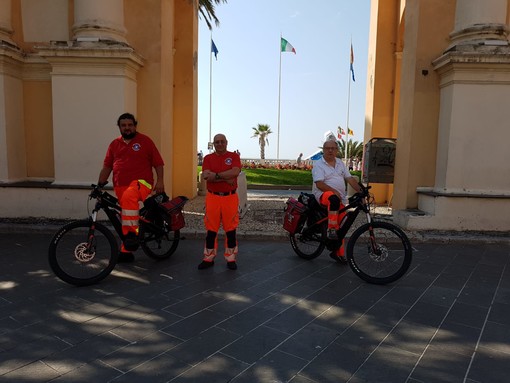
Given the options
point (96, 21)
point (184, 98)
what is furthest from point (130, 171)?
point (184, 98)

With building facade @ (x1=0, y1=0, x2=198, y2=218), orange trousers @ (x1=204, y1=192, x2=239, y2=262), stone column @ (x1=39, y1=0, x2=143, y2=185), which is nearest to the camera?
orange trousers @ (x1=204, y1=192, x2=239, y2=262)

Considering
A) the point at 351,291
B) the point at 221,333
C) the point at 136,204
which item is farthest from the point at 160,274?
the point at 351,291

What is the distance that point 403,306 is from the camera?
13.4 ft

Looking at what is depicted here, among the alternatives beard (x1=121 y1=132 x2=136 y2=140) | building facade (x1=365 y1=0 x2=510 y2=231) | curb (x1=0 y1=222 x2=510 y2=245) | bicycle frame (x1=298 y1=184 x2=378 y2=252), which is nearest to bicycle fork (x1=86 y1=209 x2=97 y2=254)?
beard (x1=121 y1=132 x2=136 y2=140)

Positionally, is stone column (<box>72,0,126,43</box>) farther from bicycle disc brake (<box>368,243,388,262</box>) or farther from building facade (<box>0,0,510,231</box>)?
bicycle disc brake (<box>368,243,388,262</box>)

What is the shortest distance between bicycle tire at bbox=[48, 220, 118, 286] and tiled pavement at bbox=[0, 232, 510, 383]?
0.49 ft

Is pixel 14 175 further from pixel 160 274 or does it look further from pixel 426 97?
pixel 426 97

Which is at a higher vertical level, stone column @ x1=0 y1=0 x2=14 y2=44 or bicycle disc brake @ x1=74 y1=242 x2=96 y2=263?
stone column @ x1=0 y1=0 x2=14 y2=44

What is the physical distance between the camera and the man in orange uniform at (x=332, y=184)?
5.21 m

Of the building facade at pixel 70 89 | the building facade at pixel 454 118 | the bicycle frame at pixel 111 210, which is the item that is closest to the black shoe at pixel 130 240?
the bicycle frame at pixel 111 210

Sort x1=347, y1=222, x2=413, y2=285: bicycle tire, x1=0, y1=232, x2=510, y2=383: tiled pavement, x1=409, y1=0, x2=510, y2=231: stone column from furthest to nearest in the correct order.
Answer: x1=409, y1=0, x2=510, y2=231: stone column
x1=347, y1=222, x2=413, y2=285: bicycle tire
x1=0, y1=232, x2=510, y2=383: tiled pavement

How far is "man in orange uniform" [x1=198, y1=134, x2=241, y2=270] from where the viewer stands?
505 centimetres

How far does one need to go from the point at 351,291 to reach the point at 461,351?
143 cm

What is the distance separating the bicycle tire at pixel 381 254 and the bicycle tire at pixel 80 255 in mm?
2950
